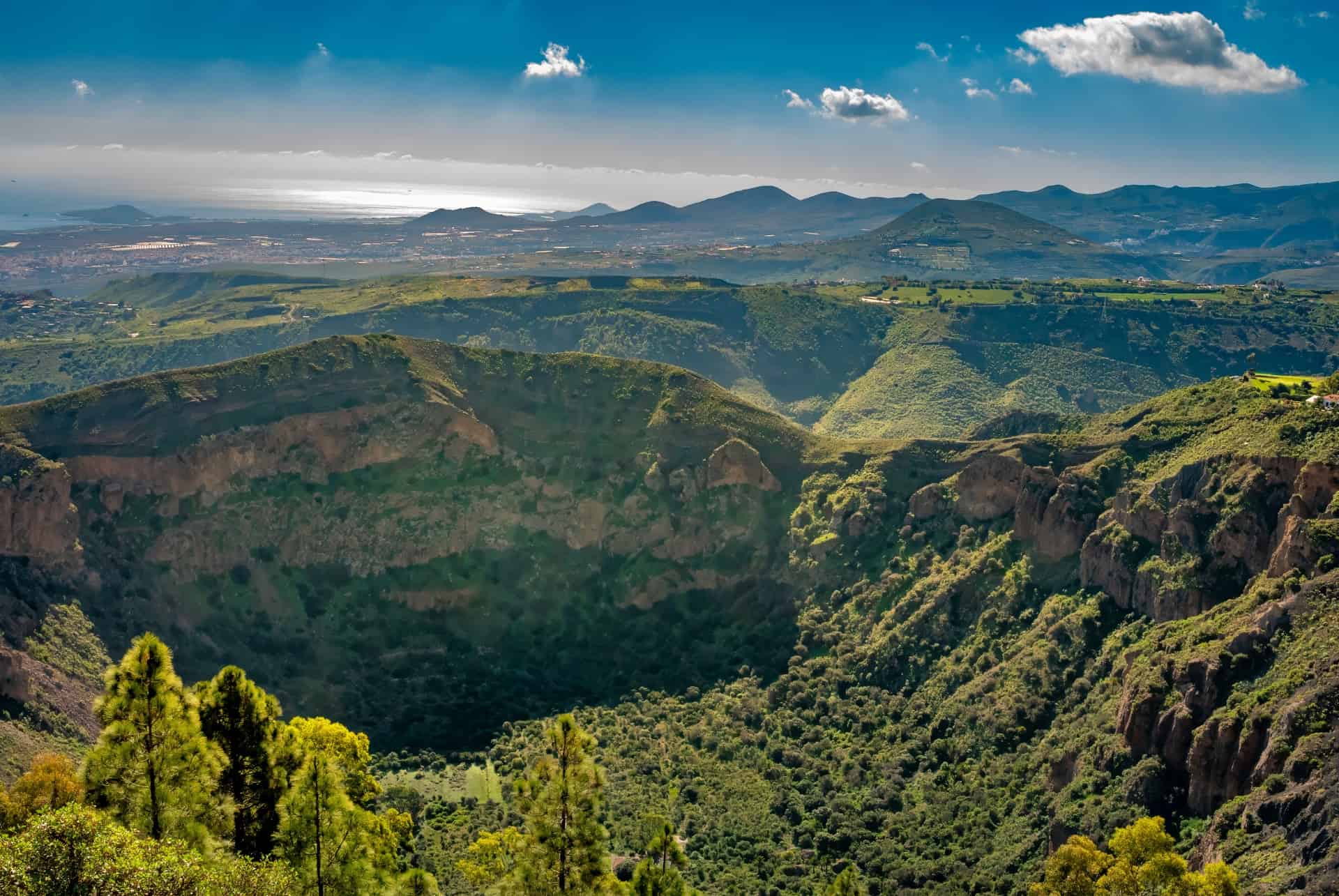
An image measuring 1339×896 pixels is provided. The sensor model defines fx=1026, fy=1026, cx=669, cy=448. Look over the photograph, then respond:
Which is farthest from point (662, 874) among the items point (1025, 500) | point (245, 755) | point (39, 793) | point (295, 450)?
point (295, 450)

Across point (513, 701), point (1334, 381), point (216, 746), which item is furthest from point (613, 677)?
point (1334, 381)

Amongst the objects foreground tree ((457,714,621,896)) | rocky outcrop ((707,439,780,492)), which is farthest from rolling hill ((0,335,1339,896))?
foreground tree ((457,714,621,896))

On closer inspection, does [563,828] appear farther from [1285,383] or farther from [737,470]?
[1285,383]

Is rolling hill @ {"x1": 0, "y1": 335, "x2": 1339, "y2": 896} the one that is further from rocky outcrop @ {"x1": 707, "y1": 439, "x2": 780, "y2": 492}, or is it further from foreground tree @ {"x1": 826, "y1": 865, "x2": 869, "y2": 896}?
foreground tree @ {"x1": 826, "y1": 865, "x2": 869, "y2": 896}

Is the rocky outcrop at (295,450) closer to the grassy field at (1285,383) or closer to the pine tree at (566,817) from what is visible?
the grassy field at (1285,383)

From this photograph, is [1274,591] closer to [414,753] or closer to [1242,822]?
[1242,822]
